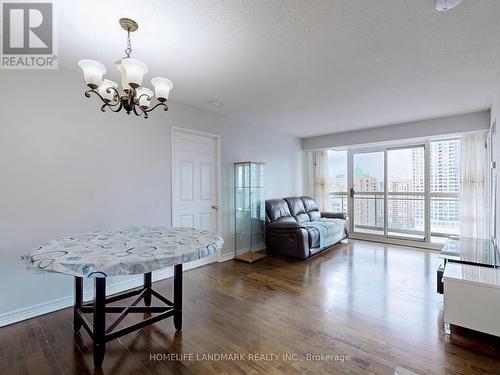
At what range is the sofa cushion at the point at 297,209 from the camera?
5000 mm

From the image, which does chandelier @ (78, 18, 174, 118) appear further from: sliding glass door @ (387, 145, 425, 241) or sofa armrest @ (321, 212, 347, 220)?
sliding glass door @ (387, 145, 425, 241)

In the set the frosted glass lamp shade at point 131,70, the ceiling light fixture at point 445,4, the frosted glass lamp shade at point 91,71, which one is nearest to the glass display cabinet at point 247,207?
the frosted glass lamp shade at point 131,70

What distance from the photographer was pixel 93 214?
270 centimetres

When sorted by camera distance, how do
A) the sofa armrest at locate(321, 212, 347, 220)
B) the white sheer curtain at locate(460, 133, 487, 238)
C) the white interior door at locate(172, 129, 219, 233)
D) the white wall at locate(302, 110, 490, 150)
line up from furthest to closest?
the sofa armrest at locate(321, 212, 347, 220) < the white sheer curtain at locate(460, 133, 487, 238) < the white wall at locate(302, 110, 490, 150) < the white interior door at locate(172, 129, 219, 233)

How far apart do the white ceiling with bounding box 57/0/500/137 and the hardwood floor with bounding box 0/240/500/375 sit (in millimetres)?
2426

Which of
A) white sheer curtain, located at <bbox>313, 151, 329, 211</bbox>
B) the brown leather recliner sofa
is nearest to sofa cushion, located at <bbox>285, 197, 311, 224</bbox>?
the brown leather recliner sofa

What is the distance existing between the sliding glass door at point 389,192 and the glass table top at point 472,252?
63.5 inches

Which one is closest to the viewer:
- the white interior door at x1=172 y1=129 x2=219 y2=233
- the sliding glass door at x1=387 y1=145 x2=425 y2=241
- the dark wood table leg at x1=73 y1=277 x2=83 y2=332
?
the dark wood table leg at x1=73 y1=277 x2=83 y2=332

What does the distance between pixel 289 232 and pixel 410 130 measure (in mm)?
3031

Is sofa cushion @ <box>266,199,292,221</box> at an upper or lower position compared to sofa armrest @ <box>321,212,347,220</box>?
upper

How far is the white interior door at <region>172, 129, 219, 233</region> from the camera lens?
3538 mm

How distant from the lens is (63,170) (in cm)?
250

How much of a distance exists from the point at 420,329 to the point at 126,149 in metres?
3.54

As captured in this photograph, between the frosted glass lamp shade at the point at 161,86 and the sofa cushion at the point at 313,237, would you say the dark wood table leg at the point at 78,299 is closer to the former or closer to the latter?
the frosted glass lamp shade at the point at 161,86
